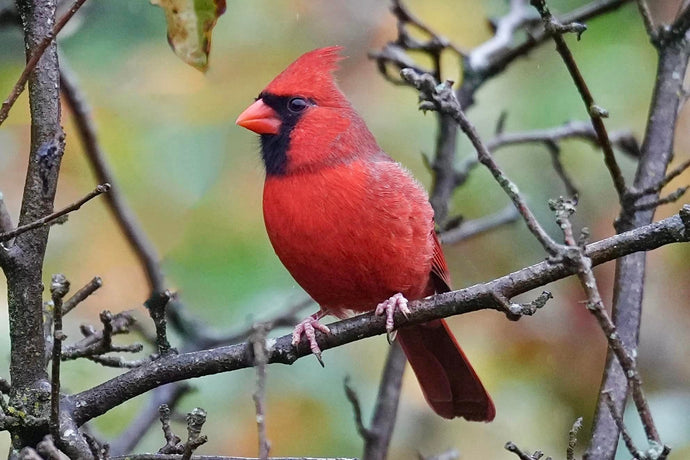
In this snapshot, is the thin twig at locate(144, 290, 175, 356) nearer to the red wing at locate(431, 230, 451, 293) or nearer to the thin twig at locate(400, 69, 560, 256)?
the thin twig at locate(400, 69, 560, 256)

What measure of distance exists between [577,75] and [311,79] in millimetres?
961

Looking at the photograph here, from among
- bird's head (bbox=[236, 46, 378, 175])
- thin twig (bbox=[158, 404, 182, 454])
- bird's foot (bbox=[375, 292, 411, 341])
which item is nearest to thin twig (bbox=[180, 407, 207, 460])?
thin twig (bbox=[158, 404, 182, 454])

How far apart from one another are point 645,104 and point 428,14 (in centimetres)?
98

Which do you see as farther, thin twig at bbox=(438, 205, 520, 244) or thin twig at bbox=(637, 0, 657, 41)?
thin twig at bbox=(438, 205, 520, 244)

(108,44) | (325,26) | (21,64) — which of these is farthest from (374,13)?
(21,64)

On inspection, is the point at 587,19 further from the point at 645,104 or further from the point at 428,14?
the point at 428,14

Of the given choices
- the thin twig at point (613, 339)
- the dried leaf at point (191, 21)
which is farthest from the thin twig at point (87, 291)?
the thin twig at point (613, 339)

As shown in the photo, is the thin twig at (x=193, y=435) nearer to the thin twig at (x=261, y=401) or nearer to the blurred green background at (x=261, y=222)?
the thin twig at (x=261, y=401)

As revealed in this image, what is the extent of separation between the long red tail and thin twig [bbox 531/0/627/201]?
32.5 inches

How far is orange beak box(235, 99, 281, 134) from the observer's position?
314 centimetres

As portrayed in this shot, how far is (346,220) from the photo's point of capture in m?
A: 2.80

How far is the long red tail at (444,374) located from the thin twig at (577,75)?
83 centimetres

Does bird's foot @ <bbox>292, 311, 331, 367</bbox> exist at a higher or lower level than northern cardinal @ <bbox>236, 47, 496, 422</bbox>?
lower

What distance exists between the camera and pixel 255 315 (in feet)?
11.6
